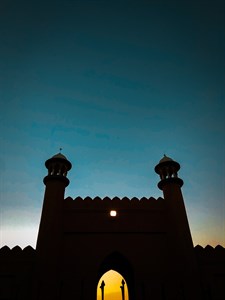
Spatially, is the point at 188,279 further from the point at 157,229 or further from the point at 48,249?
the point at 48,249

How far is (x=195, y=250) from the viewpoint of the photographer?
1566cm

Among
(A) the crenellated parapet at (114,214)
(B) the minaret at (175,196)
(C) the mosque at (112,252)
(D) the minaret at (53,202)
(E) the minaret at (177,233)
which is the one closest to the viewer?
(C) the mosque at (112,252)

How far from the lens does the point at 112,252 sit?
15.6 metres

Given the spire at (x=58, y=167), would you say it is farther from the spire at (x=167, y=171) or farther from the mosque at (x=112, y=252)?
the spire at (x=167, y=171)

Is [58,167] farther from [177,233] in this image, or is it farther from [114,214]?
[177,233]

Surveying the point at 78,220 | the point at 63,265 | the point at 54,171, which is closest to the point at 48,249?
the point at 63,265

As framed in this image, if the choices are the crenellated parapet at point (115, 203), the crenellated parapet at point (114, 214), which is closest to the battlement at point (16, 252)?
the crenellated parapet at point (114, 214)

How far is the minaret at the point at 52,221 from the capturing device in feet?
46.5

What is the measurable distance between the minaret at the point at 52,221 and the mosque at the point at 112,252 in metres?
0.05

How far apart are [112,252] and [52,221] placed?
4.35 metres

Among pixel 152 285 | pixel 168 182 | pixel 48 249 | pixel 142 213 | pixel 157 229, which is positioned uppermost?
pixel 168 182

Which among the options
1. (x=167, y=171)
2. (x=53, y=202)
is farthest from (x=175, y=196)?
(x=53, y=202)

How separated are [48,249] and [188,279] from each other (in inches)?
335

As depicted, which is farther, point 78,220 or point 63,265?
point 78,220
